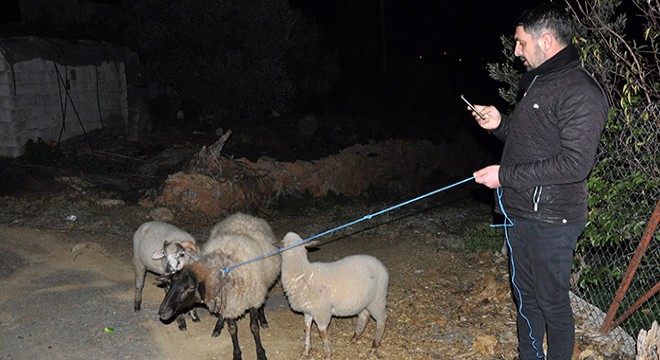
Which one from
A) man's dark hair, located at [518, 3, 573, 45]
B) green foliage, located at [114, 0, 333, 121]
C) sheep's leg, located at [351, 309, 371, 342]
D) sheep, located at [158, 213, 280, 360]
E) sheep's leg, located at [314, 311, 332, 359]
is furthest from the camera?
green foliage, located at [114, 0, 333, 121]

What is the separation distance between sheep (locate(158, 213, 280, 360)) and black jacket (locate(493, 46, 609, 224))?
8.38ft

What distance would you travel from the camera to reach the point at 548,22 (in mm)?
3043

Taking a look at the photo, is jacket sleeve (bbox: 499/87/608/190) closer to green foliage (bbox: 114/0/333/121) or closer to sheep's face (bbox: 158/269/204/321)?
sheep's face (bbox: 158/269/204/321)

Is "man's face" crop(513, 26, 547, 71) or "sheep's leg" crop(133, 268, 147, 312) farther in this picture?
"sheep's leg" crop(133, 268, 147, 312)

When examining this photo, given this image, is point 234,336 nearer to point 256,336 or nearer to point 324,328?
point 256,336

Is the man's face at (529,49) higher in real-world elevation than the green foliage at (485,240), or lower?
higher

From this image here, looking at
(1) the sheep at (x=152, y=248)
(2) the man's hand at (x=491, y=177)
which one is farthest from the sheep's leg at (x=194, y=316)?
(2) the man's hand at (x=491, y=177)

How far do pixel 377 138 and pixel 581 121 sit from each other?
43.5 ft

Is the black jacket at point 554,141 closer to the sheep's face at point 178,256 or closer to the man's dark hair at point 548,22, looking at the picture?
the man's dark hair at point 548,22

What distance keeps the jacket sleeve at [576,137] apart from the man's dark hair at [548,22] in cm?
35

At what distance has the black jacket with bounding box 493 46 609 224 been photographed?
2.94 meters

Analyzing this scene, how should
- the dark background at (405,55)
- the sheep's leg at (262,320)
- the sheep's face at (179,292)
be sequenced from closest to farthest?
the sheep's face at (179,292) → the sheep's leg at (262,320) → the dark background at (405,55)

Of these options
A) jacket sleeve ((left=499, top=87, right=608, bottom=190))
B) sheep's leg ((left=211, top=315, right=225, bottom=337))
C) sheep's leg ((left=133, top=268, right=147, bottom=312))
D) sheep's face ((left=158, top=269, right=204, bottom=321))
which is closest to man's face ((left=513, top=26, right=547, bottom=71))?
jacket sleeve ((left=499, top=87, right=608, bottom=190))

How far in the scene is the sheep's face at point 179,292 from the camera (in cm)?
423
